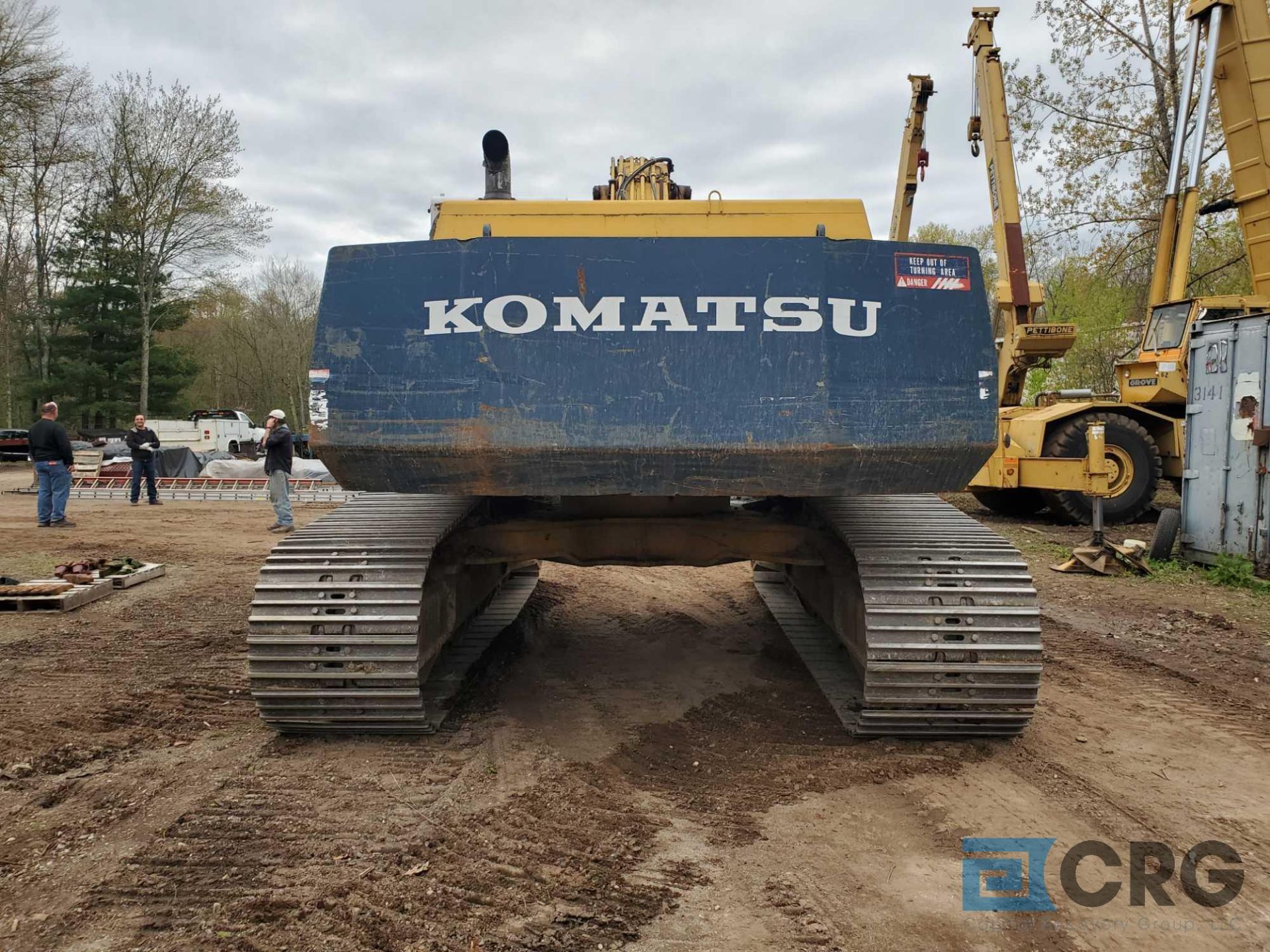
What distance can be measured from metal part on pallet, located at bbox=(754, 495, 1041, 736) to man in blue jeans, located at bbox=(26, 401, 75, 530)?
423 inches

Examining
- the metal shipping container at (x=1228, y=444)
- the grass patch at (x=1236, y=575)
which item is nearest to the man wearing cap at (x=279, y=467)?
the grass patch at (x=1236, y=575)

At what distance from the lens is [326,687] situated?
328cm

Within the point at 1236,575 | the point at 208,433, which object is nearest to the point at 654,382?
the point at 1236,575

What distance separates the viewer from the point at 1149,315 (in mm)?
10719

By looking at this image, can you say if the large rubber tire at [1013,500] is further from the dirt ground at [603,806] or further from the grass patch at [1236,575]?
the dirt ground at [603,806]

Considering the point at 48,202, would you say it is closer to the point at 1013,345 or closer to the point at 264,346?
the point at 264,346

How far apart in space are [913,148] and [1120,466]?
18.9 feet

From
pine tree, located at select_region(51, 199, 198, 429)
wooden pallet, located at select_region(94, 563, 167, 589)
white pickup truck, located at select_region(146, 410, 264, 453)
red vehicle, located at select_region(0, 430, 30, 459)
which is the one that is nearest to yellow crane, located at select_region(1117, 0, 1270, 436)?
wooden pallet, located at select_region(94, 563, 167, 589)

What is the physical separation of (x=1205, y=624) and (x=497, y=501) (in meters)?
5.11

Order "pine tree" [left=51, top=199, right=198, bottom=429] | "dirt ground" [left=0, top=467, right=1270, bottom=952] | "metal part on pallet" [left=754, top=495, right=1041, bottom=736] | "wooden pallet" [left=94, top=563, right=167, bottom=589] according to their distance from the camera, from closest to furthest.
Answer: "dirt ground" [left=0, top=467, right=1270, bottom=952]
"metal part on pallet" [left=754, top=495, right=1041, bottom=736]
"wooden pallet" [left=94, top=563, right=167, bottom=589]
"pine tree" [left=51, top=199, right=198, bottom=429]

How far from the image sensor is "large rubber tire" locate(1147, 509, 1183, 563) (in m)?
8.02

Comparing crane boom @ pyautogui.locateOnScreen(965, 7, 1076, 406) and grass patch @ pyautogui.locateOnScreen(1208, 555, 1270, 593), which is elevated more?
crane boom @ pyautogui.locateOnScreen(965, 7, 1076, 406)

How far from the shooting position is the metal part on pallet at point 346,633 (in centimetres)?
323

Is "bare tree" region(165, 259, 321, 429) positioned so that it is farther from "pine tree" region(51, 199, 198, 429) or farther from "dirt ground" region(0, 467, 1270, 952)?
"dirt ground" region(0, 467, 1270, 952)
